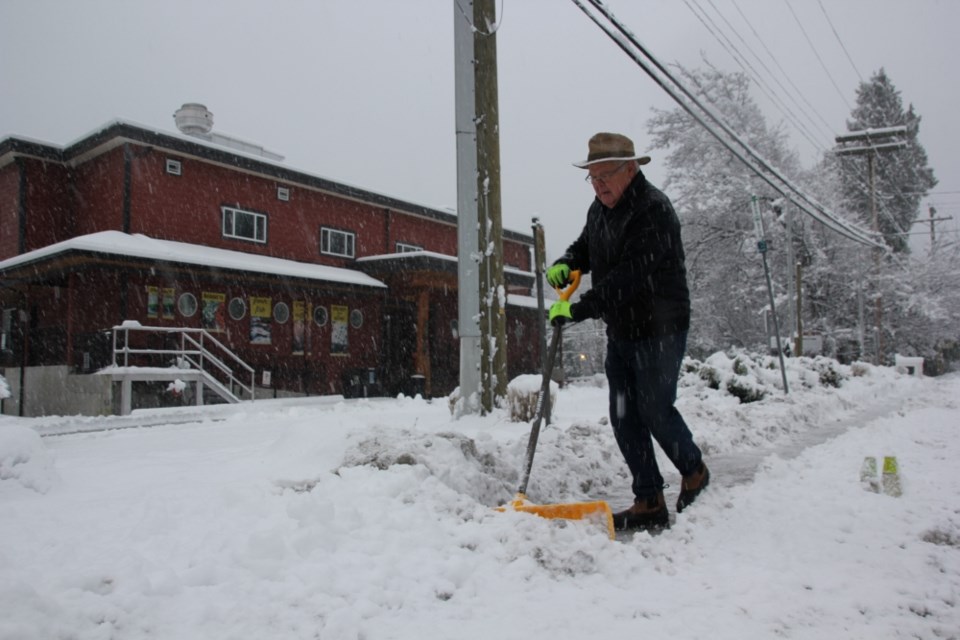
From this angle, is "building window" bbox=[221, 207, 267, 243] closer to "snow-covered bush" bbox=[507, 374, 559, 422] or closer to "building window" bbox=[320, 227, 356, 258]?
"building window" bbox=[320, 227, 356, 258]

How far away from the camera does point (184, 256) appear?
1542cm

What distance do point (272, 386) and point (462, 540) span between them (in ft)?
54.7

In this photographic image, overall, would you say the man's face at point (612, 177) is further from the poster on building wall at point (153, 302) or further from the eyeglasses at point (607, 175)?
the poster on building wall at point (153, 302)

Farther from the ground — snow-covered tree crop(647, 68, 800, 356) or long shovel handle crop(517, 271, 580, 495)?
snow-covered tree crop(647, 68, 800, 356)

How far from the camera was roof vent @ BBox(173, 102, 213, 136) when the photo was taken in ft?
70.7

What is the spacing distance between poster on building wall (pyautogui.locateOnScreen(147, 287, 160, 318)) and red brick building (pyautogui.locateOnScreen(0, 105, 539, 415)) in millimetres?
32

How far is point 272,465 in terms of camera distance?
13.8 feet

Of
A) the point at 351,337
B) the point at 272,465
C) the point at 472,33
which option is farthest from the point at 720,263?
the point at 272,465

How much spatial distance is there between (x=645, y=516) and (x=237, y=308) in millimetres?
16242

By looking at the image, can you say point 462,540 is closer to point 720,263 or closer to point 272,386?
point 272,386

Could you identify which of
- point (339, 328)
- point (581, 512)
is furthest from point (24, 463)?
point (339, 328)

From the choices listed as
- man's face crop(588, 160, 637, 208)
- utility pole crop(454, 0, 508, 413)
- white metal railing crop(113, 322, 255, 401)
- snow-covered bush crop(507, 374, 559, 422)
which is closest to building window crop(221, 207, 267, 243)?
white metal railing crop(113, 322, 255, 401)

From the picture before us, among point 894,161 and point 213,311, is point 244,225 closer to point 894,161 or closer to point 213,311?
point 213,311

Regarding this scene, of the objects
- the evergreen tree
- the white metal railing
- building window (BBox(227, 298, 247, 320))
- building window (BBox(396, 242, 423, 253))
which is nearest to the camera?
the white metal railing
